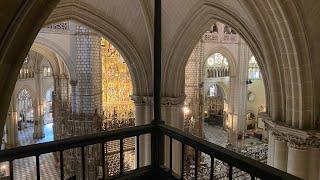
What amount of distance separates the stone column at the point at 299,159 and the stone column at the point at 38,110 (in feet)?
58.3

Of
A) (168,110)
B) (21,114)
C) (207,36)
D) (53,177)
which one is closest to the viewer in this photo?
(168,110)

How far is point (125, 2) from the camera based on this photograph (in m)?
8.38

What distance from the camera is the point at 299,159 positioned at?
6004 millimetres

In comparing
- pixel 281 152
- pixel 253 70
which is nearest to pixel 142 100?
pixel 281 152

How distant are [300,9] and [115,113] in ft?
34.9

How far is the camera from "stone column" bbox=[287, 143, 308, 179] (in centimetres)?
596

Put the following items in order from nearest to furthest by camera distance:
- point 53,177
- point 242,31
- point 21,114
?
point 242,31
point 53,177
point 21,114

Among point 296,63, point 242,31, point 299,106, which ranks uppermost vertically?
point 242,31

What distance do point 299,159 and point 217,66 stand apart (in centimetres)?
A: 1777

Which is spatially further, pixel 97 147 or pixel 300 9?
pixel 97 147

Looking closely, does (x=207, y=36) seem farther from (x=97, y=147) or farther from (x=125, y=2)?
(x=125, y=2)

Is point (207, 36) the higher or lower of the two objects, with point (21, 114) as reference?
higher

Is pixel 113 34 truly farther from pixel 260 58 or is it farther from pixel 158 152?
pixel 158 152

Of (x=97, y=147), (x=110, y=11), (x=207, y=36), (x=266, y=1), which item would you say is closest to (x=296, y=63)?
(x=266, y=1)
